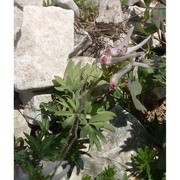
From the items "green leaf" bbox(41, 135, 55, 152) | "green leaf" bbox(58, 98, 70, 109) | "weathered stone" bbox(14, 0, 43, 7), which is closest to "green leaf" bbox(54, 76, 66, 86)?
"green leaf" bbox(58, 98, 70, 109)

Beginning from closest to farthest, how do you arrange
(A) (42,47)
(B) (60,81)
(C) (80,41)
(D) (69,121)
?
(D) (69,121), (B) (60,81), (A) (42,47), (C) (80,41)

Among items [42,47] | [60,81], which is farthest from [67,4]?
[60,81]

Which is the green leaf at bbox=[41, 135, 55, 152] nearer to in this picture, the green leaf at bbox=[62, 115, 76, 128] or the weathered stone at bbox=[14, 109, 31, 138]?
the green leaf at bbox=[62, 115, 76, 128]

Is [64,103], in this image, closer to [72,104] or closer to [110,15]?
[72,104]

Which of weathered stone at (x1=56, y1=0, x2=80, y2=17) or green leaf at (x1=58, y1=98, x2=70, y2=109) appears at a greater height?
weathered stone at (x1=56, y1=0, x2=80, y2=17)

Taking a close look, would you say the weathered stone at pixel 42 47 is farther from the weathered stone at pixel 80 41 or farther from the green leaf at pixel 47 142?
the green leaf at pixel 47 142

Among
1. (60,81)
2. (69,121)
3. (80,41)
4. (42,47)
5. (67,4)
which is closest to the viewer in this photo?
(69,121)

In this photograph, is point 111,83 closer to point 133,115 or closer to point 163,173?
point 163,173

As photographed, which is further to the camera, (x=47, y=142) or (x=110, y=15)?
(x=110, y=15)
